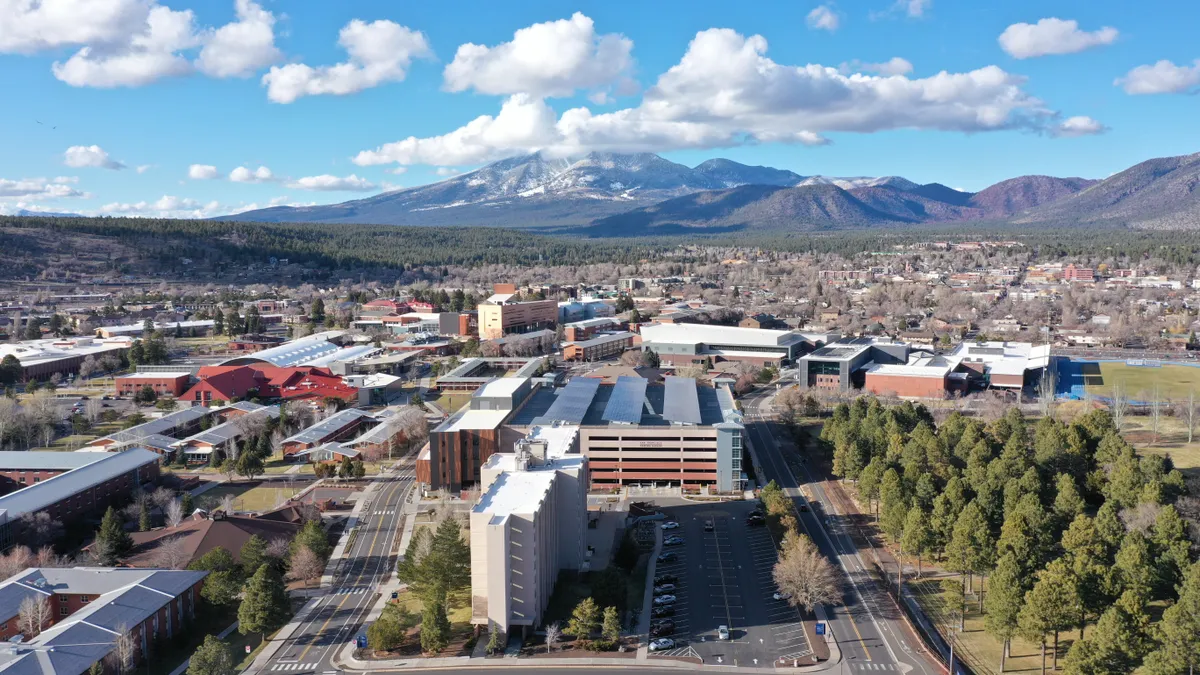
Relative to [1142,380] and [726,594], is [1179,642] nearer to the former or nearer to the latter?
[726,594]

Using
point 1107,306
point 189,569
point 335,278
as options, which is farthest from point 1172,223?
point 189,569

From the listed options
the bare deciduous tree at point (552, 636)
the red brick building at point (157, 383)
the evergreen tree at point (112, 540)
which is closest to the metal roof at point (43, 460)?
the evergreen tree at point (112, 540)

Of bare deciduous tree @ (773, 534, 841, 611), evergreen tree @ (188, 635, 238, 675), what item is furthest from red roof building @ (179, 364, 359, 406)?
bare deciduous tree @ (773, 534, 841, 611)

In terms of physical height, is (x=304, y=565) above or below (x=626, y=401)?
below

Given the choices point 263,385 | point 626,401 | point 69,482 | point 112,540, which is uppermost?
point 626,401

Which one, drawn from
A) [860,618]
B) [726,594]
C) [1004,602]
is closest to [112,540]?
[726,594]

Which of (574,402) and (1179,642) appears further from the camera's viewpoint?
(574,402)
